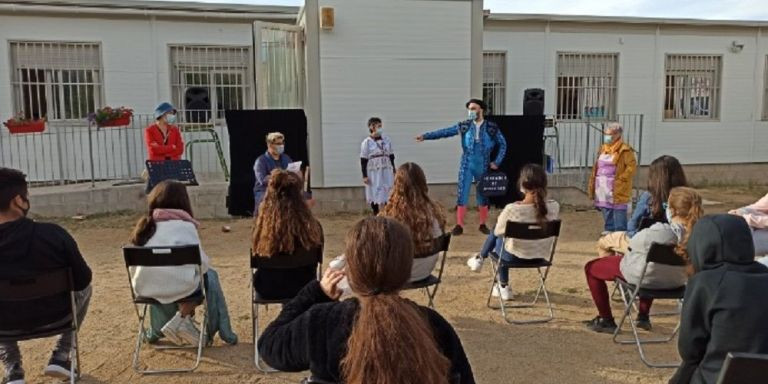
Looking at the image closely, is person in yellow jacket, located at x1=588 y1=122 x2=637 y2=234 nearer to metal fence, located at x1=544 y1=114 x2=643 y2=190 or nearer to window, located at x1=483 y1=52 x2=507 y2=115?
metal fence, located at x1=544 y1=114 x2=643 y2=190

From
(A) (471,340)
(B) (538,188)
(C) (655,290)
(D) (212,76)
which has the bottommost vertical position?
(A) (471,340)

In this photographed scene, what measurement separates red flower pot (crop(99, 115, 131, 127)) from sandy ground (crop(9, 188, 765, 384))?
380 centimetres

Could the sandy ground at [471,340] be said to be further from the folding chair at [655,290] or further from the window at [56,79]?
the window at [56,79]

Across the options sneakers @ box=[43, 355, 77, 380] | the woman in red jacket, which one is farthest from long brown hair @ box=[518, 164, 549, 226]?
the woman in red jacket

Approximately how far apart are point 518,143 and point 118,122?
632cm

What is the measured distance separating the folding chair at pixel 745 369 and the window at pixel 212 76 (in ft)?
32.3

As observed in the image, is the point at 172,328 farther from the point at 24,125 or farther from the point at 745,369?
the point at 24,125

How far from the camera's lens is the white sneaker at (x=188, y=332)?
3.79m

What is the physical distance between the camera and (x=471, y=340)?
4086mm

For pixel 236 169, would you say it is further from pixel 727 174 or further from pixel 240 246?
pixel 727 174

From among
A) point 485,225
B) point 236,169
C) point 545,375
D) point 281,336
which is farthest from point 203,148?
point 281,336

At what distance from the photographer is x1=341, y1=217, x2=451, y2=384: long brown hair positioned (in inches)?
59.5

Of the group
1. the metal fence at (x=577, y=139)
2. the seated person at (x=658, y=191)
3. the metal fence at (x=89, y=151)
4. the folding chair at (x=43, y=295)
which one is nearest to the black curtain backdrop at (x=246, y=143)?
the metal fence at (x=89, y=151)

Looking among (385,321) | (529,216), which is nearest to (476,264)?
(529,216)
